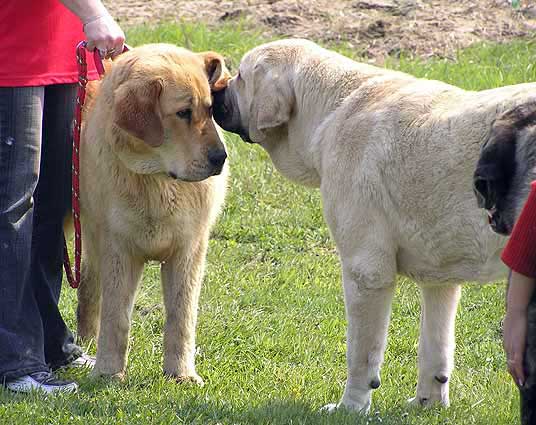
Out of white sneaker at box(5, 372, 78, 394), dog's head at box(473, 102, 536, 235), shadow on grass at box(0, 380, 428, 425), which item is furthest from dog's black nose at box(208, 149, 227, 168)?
dog's head at box(473, 102, 536, 235)

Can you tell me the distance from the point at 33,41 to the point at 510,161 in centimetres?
233

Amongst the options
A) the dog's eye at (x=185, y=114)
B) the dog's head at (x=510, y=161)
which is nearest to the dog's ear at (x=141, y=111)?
the dog's eye at (x=185, y=114)

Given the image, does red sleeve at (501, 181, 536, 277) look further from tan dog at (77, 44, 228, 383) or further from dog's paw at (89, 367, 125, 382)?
dog's paw at (89, 367, 125, 382)

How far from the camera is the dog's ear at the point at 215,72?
535 centimetres

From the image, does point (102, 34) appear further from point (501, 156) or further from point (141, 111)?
point (501, 156)

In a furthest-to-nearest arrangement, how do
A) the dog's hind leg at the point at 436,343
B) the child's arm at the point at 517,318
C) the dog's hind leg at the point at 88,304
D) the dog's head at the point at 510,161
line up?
1. the dog's hind leg at the point at 88,304
2. the dog's hind leg at the point at 436,343
3. the dog's head at the point at 510,161
4. the child's arm at the point at 517,318

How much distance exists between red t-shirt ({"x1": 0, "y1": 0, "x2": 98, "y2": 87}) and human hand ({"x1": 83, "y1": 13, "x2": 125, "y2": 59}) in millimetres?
225

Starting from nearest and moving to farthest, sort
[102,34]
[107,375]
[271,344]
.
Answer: [102,34]
[107,375]
[271,344]

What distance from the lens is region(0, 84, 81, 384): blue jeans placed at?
16.0ft

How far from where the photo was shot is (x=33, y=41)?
191 inches

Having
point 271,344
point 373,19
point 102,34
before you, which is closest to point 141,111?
point 102,34

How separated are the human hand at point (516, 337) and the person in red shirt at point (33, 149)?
231cm

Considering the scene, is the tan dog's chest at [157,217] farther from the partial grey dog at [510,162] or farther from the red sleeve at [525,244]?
the red sleeve at [525,244]

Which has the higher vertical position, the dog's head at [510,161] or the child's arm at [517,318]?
the dog's head at [510,161]
